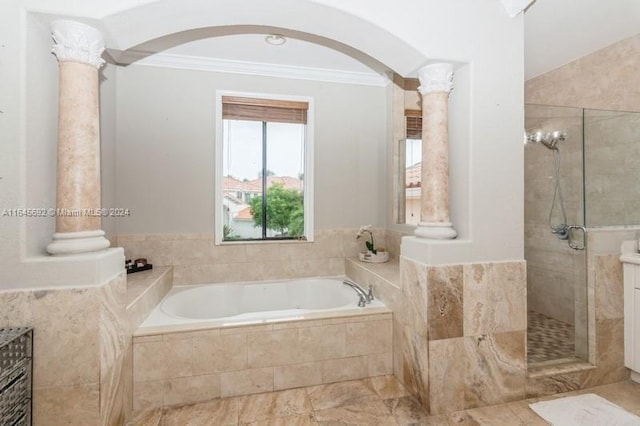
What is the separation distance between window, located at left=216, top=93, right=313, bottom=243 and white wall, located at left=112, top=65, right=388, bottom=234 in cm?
14

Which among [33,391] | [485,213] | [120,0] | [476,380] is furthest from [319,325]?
[120,0]

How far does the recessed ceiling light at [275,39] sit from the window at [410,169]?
1417 mm

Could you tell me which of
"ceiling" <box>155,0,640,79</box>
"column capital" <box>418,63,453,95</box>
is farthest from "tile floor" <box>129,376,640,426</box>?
"ceiling" <box>155,0,640,79</box>

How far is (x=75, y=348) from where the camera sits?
55.7 inches

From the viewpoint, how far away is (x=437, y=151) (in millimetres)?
1874

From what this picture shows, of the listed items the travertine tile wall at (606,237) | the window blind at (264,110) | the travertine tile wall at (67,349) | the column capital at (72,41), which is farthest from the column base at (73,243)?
the travertine tile wall at (606,237)

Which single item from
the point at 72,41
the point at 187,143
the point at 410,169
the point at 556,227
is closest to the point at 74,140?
the point at 72,41

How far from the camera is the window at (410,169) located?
3021mm

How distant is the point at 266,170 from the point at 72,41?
77.8 inches

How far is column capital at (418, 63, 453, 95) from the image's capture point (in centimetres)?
187

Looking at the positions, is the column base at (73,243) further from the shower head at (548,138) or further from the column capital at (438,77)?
the shower head at (548,138)

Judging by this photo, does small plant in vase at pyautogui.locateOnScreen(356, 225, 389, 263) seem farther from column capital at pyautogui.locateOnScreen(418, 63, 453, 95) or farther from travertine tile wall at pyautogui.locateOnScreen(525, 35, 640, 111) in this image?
travertine tile wall at pyautogui.locateOnScreen(525, 35, 640, 111)

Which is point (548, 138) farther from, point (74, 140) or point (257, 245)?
point (74, 140)

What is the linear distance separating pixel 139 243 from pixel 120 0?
2062 millimetres
